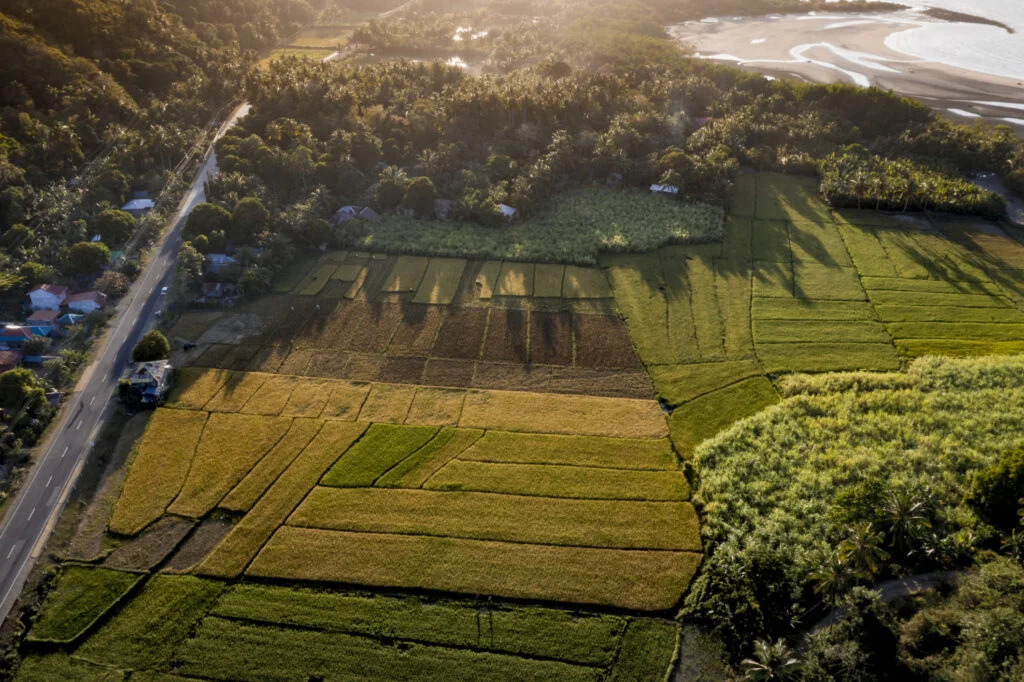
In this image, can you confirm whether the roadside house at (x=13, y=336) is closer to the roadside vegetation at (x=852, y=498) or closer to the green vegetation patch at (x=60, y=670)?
the green vegetation patch at (x=60, y=670)

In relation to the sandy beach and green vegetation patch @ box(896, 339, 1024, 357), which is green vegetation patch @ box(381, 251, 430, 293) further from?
the sandy beach

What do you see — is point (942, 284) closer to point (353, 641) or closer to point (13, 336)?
point (353, 641)

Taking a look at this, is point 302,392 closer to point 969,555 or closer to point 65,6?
point 969,555

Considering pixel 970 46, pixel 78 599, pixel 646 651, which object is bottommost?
pixel 646 651

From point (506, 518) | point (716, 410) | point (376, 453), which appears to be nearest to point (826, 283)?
point (716, 410)

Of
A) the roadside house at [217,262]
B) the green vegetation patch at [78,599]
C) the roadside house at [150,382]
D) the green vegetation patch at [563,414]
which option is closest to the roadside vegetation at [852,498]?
the green vegetation patch at [563,414]

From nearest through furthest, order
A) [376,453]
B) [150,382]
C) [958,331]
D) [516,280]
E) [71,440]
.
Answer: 1. [376,453]
2. [71,440]
3. [150,382]
4. [958,331]
5. [516,280]

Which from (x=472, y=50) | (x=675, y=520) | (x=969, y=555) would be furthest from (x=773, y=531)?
(x=472, y=50)

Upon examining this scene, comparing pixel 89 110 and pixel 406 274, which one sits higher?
pixel 89 110
